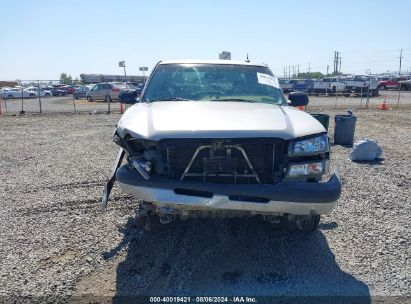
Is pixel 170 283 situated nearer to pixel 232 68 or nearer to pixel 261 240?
pixel 261 240

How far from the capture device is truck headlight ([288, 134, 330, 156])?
11.0 ft

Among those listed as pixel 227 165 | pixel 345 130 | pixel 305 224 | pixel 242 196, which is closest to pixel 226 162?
pixel 227 165

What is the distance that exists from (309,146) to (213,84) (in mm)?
1899

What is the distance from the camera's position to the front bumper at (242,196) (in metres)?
3.21

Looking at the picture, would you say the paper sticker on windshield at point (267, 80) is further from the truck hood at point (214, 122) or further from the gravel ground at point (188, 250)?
the gravel ground at point (188, 250)

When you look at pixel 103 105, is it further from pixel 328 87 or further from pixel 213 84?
pixel 213 84

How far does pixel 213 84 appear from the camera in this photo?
4930 mm

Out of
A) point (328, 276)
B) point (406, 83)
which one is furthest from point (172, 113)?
point (406, 83)

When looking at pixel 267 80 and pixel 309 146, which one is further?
pixel 267 80

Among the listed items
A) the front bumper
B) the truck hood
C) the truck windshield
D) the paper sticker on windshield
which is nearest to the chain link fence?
the truck windshield

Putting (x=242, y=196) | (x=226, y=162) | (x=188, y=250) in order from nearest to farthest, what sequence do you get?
(x=242, y=196), (x=226, y=162), (x=188, y=250)

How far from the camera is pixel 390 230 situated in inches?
175

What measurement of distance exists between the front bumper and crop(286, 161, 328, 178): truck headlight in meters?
0.12

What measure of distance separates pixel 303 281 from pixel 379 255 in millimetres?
1001
